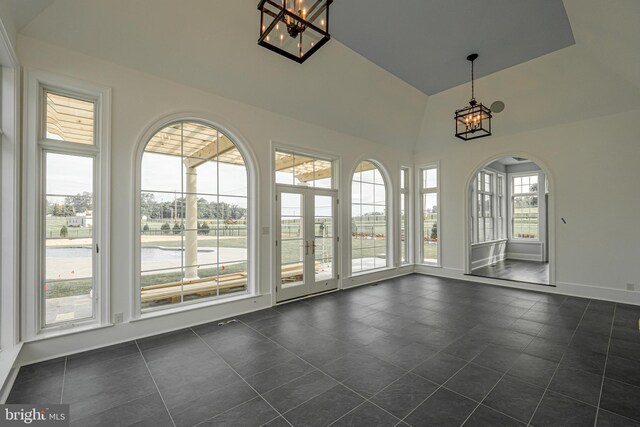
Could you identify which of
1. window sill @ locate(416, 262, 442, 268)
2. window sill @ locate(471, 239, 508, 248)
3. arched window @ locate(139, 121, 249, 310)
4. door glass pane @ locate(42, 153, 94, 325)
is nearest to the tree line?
arched window @ locate(139, 121, 249, 310)

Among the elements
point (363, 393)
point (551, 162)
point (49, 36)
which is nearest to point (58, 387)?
point (363, 393)

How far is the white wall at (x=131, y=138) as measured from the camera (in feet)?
9.90

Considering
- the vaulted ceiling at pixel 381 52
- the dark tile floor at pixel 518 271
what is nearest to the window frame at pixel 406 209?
the dark tile floor at pixel 518 271

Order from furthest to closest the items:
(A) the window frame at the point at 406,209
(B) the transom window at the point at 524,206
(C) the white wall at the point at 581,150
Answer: (B) the transom window at the point at 524,206, (A) the window frame at the point at 406,209, (C) the white wall at the point at 581,150

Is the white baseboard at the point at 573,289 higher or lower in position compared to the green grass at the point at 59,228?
lower

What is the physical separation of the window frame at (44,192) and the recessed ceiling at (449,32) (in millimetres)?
3167

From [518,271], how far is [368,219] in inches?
172

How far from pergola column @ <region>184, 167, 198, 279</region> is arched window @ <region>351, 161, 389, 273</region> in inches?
127

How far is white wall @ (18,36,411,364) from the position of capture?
3.02 metres

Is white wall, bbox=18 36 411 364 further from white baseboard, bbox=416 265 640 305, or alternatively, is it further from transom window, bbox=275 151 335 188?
white baseboard, bbox=416 265 640 305

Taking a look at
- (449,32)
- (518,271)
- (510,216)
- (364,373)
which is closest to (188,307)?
(364,373)

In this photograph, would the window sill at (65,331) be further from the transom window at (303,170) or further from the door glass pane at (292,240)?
the transom window at (303,170)

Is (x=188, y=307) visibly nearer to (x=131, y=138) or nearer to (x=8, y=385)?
(x=8, y=385)

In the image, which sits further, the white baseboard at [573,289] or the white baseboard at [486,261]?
the white baseboard at [486,261]
